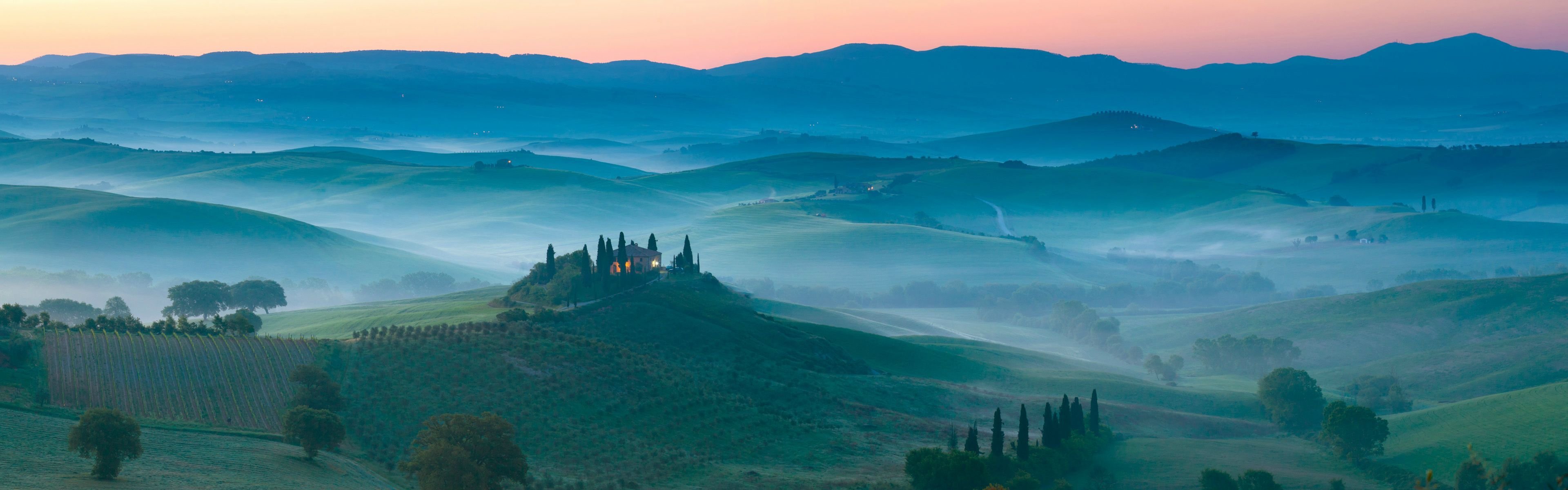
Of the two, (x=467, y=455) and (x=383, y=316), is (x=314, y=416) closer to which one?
(x=467, y=455)

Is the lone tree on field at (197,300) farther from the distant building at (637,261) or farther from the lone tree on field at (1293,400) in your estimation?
the lone tree on field at (1293,400)

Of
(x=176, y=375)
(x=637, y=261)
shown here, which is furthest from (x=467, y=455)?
(x=637, y=261)

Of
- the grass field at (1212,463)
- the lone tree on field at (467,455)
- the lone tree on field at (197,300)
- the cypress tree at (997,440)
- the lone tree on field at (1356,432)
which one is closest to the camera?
the lone tree on field at (467,455)

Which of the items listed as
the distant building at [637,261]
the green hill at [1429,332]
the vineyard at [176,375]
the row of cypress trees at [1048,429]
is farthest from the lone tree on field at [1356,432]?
the vineyard at [176,375]

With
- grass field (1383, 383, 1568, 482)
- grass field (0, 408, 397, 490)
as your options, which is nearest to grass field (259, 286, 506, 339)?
grass field (0, 408, 397, 490)

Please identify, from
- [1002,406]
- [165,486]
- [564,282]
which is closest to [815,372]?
[1002,406]

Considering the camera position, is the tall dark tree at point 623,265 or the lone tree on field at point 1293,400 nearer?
the lone tree on field at point 1293,400

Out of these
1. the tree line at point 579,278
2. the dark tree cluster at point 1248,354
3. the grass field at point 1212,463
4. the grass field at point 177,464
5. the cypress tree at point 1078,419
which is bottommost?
the grass field at point 1212,463
